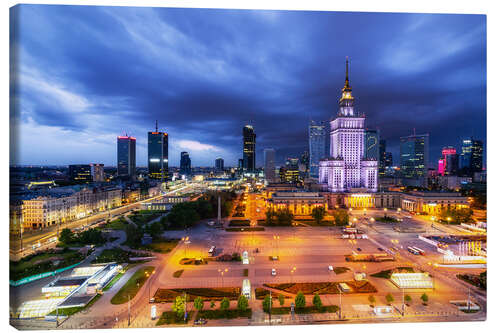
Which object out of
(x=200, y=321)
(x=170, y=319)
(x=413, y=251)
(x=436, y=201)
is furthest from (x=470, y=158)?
(x=170, y=319)

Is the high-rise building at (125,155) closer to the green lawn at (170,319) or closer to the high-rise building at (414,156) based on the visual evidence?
the green lawn at (170,319)

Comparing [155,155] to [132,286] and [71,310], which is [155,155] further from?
[71,310]

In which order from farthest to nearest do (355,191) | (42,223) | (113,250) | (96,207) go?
1. (355,191)
2. (96,207)
3. (42,223)
4. (113,250)

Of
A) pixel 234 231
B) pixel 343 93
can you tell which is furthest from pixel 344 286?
pixel 343 93

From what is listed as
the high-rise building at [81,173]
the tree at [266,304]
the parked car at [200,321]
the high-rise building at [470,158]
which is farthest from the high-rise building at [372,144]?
the high-rise building at [81,173]

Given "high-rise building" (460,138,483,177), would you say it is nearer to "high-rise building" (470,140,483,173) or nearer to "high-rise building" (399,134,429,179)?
"high-rise building" (470,140,483,173)

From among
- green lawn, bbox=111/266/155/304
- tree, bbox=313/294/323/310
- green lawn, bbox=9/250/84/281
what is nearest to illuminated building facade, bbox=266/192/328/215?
green lawn, bbox=111/266/155/304

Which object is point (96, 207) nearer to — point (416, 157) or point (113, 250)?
point (113, 250)
